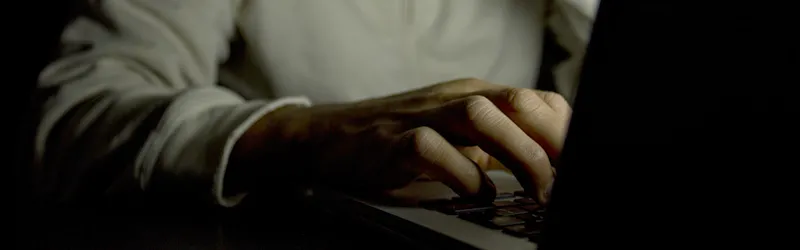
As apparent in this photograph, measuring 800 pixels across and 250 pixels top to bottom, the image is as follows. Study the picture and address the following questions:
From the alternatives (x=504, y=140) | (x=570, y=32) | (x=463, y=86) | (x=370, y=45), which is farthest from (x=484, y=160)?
(x=570, y=32)

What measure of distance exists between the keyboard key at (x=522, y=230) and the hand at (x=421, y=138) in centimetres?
7

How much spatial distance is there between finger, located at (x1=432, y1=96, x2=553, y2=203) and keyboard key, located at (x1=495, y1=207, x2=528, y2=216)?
0.02 m

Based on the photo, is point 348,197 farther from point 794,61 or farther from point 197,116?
point 794,61

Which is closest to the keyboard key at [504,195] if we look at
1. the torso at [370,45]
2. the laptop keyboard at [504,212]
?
the laptop keyboard at [504,212]

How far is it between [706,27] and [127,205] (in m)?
0.46

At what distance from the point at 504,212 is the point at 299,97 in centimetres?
25

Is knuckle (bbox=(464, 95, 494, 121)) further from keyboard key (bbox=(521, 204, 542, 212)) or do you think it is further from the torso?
the torso

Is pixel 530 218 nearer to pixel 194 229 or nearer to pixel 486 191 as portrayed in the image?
pixel 486 191

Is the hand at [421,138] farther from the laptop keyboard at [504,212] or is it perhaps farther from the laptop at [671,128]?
the laptop at [671,128]

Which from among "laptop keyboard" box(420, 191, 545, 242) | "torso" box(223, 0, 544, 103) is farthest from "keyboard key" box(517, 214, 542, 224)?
"torso" box(223, 0, 544, 103)

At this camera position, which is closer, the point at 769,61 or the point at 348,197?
the point at 769,61

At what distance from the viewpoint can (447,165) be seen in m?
0.41

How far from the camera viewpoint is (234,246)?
0.38 m

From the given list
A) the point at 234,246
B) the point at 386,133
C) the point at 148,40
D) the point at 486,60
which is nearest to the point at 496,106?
the point at 386,133
